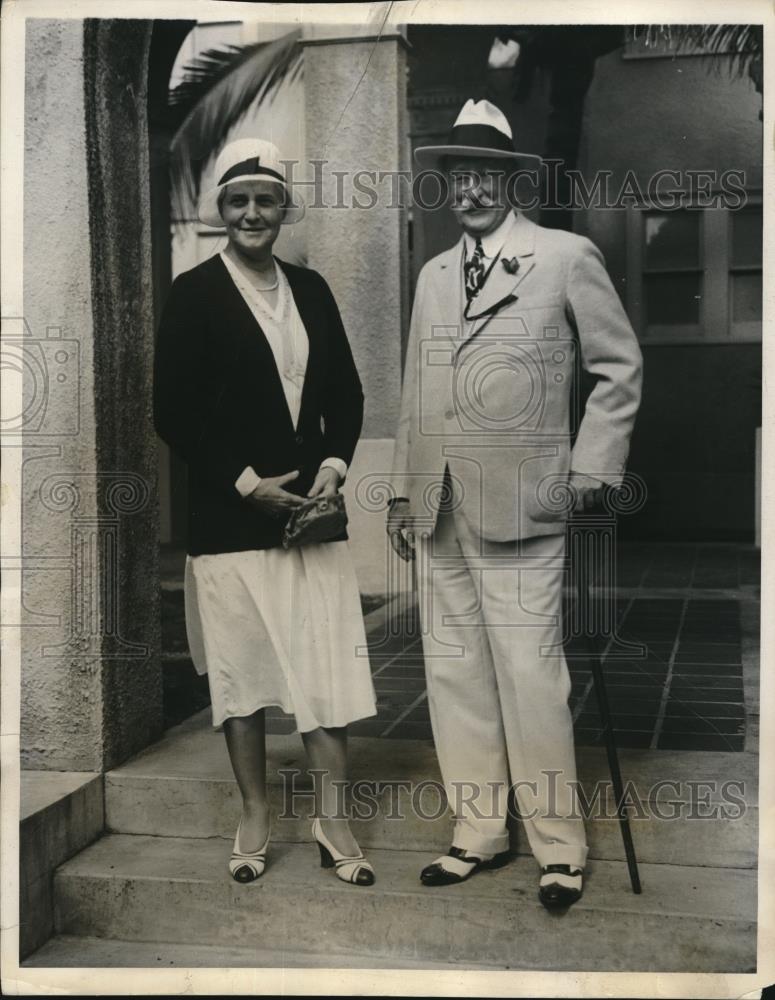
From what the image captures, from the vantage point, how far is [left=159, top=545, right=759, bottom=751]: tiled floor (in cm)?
448

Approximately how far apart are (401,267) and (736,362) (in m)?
1.20

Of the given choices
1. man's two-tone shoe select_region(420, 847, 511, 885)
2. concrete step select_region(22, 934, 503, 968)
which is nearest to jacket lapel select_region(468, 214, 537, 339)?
man's two-tone shoe select_region(420, 847, 511, 885)

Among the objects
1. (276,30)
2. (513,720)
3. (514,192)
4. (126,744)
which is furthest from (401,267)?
(126,744)

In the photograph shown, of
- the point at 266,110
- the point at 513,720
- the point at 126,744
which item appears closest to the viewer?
the point at 513,720

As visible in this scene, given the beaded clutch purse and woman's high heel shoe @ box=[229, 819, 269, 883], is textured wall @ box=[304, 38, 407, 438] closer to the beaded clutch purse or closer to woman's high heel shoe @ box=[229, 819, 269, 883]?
the beaded clutch purse

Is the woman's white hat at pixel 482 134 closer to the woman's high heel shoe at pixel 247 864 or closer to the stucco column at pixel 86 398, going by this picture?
the stucco column at pixel 86 398

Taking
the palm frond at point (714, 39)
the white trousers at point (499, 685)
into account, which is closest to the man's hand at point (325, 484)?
the white trousers at point (499, 685)

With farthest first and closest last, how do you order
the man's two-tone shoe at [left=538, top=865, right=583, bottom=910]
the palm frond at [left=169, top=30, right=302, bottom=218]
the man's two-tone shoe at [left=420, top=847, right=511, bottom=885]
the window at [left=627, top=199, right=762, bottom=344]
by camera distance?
1. the palm frond at [left=169, top=30, right=302, bottom=218]
2. the window at [left=627, top=199, right=762, bottom=344]
3. the man's two-tone shoe at [left=420, top=847, right=511, bottom=885]
4. the man's two-tone shoe at [left=538, top=865, right=583, bottom=910]

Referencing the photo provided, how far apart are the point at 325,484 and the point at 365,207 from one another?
0.94 meters

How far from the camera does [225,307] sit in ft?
13.7

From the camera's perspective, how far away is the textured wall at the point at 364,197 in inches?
168

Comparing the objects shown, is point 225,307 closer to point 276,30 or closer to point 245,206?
point 245,206

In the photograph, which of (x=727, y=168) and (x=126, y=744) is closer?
(x=727, y=168)

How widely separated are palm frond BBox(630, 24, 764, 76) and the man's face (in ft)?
2.33
